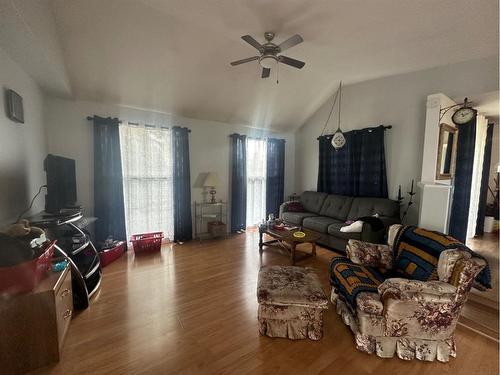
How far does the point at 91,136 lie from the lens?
131 inches

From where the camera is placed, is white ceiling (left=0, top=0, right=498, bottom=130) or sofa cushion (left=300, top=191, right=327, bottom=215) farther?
sofa cushion (left=300, top=191, right=327, bottom=215)

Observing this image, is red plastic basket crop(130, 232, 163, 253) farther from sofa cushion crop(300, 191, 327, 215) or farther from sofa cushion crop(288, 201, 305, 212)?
sofa cushion crop(300, 191, 327, 215)

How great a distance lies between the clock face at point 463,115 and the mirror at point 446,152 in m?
0.12

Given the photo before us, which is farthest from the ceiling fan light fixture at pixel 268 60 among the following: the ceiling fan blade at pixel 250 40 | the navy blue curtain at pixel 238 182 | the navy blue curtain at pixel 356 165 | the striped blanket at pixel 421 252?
the navy blue curtain at pixel 356 165

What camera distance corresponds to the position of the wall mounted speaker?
1.97 meters

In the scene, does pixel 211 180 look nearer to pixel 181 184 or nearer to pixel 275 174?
pixel 181 184

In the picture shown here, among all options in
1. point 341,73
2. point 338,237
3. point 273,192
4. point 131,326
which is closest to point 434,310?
point 338,237

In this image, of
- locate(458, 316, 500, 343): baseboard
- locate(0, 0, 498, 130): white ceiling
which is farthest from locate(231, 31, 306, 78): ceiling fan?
locate(458, 316, 500, 343): baseboard

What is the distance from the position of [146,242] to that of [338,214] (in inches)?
132

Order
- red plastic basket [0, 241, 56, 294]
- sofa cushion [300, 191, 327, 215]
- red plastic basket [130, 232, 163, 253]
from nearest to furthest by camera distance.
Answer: red plastic basket [0, 241, 56, 294]
red plastic basket [130, 232, 163, 253]
sofa cushion [300, 191, 327, 215]

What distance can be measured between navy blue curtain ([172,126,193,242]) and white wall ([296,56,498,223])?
10.00 feet

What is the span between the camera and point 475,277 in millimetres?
1504

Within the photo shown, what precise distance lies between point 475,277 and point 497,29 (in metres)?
2.51

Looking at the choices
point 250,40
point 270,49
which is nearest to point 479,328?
point 270,49
